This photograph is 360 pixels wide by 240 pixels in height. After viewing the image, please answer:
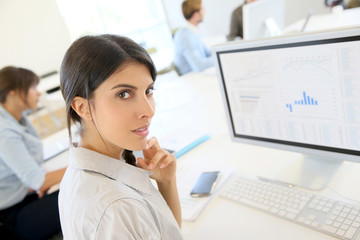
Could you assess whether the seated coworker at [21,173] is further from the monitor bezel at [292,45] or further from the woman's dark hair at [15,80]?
the monitor bezel at [292,45]

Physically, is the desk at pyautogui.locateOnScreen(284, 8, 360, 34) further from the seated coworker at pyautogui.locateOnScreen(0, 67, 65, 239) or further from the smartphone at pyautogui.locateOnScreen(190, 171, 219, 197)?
the seated coworker at pyautogui.locateOnScreen(0, 67, 65, 239)

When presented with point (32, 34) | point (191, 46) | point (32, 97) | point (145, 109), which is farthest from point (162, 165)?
point (32, 34)

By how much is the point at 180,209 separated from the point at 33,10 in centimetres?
305

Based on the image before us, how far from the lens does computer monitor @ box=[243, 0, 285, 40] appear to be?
5.92ft

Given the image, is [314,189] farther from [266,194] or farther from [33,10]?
[33,10]

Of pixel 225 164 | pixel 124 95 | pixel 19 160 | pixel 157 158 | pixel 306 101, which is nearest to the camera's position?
pixel 124 95

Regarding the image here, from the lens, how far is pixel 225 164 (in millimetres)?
1150

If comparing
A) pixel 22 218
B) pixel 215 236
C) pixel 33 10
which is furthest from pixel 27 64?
pixel 215 236

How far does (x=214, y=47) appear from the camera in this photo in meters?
0.99

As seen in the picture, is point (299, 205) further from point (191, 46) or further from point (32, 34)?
point (32, 34)

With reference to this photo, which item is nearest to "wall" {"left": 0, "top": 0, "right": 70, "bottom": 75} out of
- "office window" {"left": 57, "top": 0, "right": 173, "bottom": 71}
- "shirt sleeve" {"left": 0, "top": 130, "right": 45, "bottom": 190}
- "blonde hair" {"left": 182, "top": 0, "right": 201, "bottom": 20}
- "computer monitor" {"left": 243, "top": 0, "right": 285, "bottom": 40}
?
"office window" {"left": 57, "top": 0, "right": 173, "bottom": 71}

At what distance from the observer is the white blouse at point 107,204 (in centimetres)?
62

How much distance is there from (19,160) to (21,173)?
0.22 feet

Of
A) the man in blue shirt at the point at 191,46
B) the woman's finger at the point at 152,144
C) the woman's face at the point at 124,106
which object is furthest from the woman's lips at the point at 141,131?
the man in blue shirt at the point at 191,46
